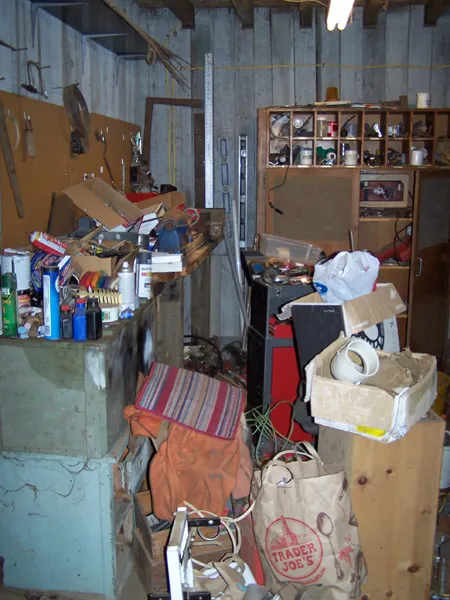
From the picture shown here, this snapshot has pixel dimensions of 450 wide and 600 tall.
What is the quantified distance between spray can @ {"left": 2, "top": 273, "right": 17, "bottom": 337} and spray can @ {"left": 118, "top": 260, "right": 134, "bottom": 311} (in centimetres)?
36

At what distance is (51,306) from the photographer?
1.79 m

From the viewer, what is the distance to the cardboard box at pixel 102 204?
2.62 meters

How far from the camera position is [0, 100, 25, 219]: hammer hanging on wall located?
2217 millimetres

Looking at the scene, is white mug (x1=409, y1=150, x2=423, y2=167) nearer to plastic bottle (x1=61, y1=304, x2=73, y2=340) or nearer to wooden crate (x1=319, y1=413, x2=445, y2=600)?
wooden crate (x1=319, y1=413, x2=445, y2=600)

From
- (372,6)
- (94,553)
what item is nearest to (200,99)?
(372,6)

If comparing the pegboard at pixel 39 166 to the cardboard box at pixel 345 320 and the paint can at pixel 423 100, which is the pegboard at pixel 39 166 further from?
the paint can at pixel 423 100

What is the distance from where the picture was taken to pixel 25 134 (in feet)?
7.97

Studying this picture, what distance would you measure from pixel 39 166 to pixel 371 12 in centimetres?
282

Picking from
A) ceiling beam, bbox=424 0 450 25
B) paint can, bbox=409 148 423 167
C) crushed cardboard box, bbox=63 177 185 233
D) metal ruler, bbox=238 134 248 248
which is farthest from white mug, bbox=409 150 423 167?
crushed cardboard box, bbox=63 177 185 233

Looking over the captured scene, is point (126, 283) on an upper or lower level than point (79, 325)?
upper

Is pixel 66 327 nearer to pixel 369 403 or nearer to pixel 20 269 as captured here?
pixel 20 269

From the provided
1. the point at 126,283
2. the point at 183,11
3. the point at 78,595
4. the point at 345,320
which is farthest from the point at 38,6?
the point at 78,595

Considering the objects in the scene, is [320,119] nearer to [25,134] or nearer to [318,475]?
[25,134]

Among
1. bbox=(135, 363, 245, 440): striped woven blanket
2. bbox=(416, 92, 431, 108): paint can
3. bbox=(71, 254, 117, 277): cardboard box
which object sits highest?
bbox=(416, 92, 431, 108): paint can
